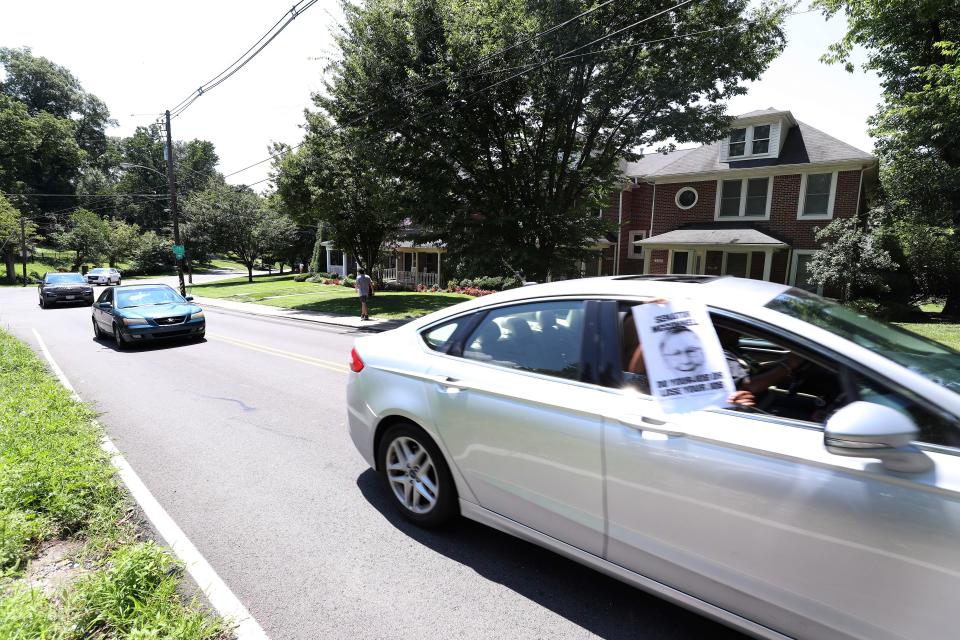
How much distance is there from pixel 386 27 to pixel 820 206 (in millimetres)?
17268

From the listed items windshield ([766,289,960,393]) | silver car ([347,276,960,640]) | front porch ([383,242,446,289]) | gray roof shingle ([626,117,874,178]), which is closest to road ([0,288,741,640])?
silver car ([347,276,960,640])

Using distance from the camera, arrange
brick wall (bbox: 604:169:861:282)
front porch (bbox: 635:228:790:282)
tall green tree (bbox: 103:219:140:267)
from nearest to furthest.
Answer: brick wall (bbox: 604:169:861:282) → front porch (bbox: 635:228:790:282) → tall green tree (bbox: 103:219:140:267)

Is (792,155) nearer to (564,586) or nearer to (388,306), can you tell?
(388,306)

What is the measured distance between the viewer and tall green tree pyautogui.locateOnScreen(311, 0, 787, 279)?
12539 millimetres

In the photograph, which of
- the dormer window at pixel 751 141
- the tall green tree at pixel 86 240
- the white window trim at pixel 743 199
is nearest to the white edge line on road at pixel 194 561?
the white window trim at pixel 743 199

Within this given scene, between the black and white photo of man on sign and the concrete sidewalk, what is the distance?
12.5 meters

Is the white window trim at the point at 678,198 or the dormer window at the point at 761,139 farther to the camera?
the white window trim at the point at 678,198

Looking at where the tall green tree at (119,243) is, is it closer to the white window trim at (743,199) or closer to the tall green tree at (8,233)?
the tall green tree at (8,233)

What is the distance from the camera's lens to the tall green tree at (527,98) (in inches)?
494

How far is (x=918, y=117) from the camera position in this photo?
14367mm

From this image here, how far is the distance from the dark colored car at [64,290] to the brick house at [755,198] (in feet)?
74.3

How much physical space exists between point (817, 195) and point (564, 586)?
72.7 feet

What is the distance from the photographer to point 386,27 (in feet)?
44.6

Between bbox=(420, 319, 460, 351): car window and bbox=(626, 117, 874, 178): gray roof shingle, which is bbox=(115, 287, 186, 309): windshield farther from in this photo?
bbox=(626, 117, 874, 178): gray roof shingle
